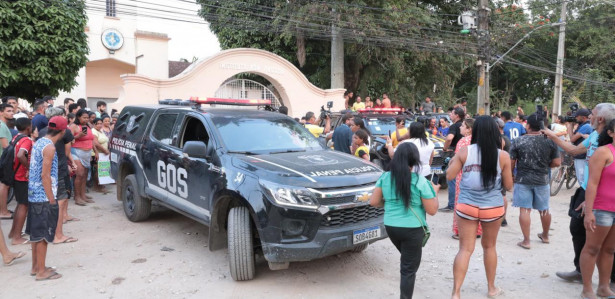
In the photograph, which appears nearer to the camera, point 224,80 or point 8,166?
point 8,166

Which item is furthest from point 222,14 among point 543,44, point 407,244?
point 543,44

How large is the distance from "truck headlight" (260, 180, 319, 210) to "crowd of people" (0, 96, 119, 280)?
8.48 ft

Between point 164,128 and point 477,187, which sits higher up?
point 164,128

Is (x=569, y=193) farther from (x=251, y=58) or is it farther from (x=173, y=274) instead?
(x=251, y=58)

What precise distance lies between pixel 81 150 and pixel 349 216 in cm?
611

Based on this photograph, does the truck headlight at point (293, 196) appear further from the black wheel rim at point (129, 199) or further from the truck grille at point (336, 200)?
the black wheel rim at point (129, 199)

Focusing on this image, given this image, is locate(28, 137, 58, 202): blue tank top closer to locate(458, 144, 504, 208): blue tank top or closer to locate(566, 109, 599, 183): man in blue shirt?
locate(458, 144, 504, 208): blue tank top

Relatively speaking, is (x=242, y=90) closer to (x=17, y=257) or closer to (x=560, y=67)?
(x=17, y=257)

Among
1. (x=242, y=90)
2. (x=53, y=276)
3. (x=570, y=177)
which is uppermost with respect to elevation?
(x=242, y=90)

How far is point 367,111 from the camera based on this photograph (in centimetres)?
1122

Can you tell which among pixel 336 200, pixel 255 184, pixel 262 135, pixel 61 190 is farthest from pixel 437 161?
pixel 61 190

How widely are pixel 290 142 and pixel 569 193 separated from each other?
7923mm

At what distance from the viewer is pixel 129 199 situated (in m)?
7.14

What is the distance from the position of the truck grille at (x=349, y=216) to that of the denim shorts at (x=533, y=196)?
2.38 meters
